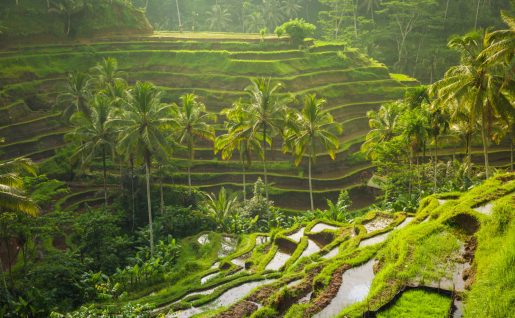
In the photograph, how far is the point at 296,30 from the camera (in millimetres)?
53000

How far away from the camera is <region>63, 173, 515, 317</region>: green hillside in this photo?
1216 cm

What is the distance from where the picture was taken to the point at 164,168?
104 feet

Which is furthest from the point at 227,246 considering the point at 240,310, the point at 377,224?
the point at 240,310

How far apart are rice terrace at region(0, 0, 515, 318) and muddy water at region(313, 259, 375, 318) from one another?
8 centimetres

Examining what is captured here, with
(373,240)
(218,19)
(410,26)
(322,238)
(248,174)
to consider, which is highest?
(218,19)

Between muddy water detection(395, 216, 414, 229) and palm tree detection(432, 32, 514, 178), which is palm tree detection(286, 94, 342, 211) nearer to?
palm tree detection(432, 32, 514, 178)

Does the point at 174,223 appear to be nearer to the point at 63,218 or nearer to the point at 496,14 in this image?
the point at 63,218

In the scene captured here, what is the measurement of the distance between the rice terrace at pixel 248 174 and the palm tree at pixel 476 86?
0.11 m

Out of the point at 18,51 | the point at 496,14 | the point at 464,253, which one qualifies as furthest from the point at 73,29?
the point at 496,14

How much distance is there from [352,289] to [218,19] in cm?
6831

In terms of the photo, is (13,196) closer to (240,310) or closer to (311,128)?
(240,310)

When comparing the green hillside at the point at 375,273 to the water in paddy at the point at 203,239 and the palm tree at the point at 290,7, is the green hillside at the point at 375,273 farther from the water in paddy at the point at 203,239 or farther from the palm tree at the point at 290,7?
the palm tree at the point at 290,7

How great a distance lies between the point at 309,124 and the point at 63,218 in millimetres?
16217

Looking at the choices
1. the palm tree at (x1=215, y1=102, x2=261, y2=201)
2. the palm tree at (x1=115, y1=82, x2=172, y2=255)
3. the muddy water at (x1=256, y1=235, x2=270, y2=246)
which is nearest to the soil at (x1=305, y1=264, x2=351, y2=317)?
the muddy water at (x1=256, y1=235, x2=270, y2=246)
